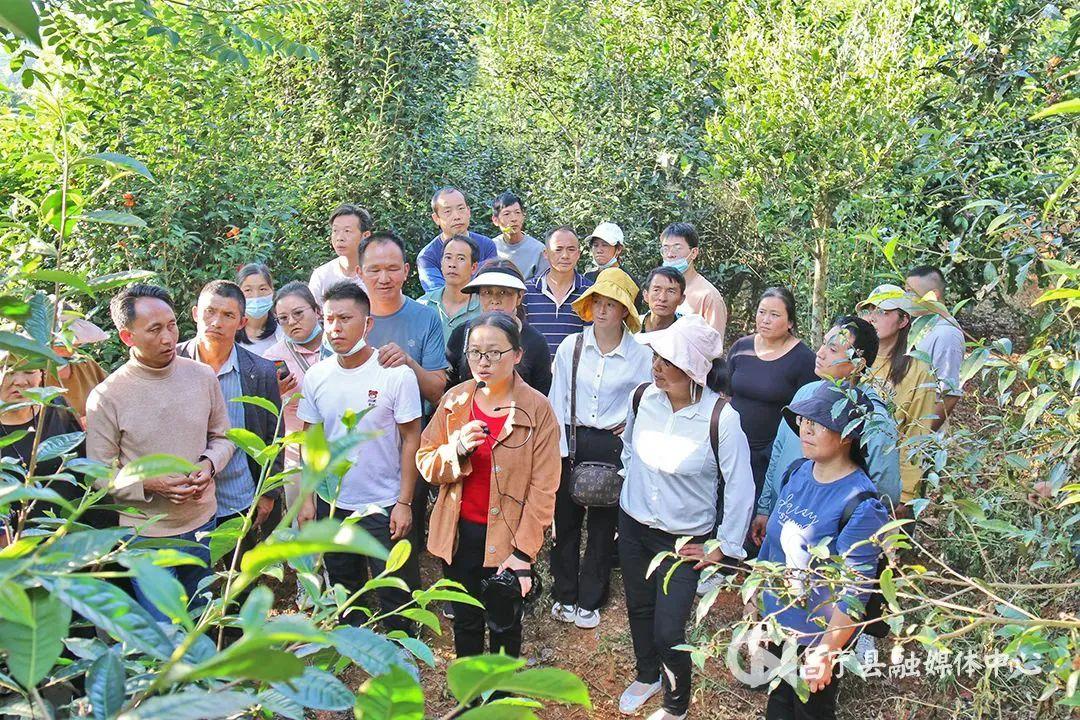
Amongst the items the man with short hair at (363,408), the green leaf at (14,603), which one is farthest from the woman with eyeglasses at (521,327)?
the green leaf at (14,603)

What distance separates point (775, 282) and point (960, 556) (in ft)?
12.3

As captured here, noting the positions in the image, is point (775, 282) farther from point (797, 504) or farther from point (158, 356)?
point (158, 356)

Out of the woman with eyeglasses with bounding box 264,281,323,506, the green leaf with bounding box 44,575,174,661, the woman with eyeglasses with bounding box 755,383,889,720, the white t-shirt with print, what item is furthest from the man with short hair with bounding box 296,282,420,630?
the green leaf with bounding box 44,575,174,661

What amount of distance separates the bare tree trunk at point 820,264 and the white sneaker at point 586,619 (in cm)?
270

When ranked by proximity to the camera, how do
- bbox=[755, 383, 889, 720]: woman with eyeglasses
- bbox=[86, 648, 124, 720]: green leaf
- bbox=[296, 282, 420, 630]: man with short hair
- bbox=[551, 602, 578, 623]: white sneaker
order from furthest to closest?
1. bbox=[551, 602, 578, 623]: white sneaker
2. bbox=[296, 282, 420, 630]: man with short hair
3. bbox=[755, 383, 889, 720]: woman with eyeglasses
4. bbox=[86, 648, 124, 720]: green leaf

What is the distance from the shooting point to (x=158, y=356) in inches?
153

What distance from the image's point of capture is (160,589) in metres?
1.02

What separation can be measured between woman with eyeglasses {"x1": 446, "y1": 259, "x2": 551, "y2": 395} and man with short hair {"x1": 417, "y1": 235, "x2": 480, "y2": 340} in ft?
0.69

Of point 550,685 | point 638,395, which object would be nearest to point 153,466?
point 550,685

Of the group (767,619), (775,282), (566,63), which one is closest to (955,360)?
(767,619)

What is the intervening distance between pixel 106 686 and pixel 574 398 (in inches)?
157

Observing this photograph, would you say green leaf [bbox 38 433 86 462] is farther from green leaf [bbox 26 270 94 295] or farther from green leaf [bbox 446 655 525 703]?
green leaf [bbox 446 655 525 703]

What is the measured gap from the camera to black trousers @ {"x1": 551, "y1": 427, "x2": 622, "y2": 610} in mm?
5066

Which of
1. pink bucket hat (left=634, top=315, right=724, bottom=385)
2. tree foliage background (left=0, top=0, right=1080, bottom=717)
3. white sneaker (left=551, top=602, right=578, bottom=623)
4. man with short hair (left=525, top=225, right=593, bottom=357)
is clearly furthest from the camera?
man with short hair (left=525, top=225, right=593, bottom=357)
